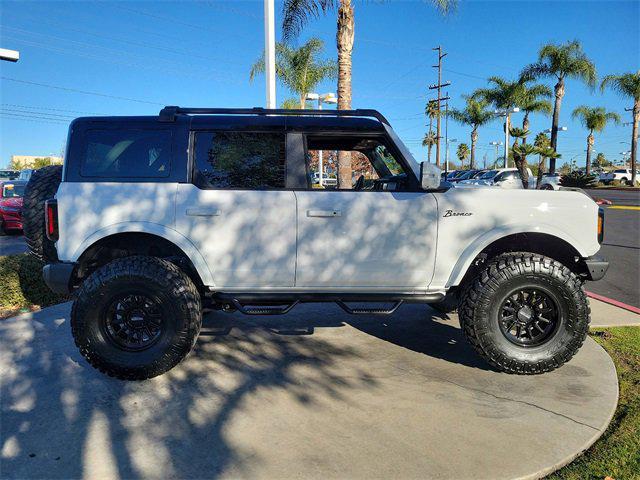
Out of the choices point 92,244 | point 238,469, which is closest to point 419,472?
point 238,469

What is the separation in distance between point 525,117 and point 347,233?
41.3m

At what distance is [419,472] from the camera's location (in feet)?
8.26

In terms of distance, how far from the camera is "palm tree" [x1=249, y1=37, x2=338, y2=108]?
893 inches

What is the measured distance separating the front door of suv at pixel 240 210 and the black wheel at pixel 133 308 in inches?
13.1

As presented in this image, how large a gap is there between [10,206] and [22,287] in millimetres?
8019

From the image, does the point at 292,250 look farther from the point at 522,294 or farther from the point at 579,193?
the point at 579,193

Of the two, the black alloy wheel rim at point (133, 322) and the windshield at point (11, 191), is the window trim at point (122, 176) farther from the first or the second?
the windshield at point (11, 191)

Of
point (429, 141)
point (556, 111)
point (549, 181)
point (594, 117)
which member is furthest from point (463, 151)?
point (549, 181)

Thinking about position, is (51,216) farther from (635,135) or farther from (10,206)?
(635,135)

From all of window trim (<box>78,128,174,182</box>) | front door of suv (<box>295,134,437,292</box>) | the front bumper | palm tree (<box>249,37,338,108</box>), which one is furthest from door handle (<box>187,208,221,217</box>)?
A: palm tree (<box>249,37,338,108</box>)

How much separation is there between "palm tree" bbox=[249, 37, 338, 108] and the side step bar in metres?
20.5

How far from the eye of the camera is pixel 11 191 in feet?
42.3

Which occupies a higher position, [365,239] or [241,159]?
[241,159]

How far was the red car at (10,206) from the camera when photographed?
1202 cm
